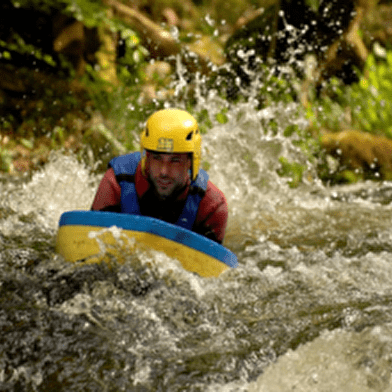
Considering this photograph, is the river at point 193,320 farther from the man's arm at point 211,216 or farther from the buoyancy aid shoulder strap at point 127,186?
the buoyancy aid shoulder strap at point 127,186

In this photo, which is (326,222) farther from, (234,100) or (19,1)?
(19,1)

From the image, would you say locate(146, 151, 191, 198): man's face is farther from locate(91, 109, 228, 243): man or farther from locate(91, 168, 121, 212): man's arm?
locate(91, 168, 121, 212): man's arm

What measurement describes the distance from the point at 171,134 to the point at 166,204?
46 centimetres

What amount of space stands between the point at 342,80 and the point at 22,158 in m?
4.85

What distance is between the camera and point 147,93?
7.16 m

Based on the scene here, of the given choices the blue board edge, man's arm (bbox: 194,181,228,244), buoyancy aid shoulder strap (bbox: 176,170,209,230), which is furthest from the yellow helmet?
the blue board edge

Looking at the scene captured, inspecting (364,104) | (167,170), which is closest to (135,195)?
(167,170)

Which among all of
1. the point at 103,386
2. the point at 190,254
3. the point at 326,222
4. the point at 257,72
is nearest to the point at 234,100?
the point at 257,72

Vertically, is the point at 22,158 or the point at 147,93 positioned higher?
the point at 147,93

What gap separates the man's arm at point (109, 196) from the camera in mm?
3117

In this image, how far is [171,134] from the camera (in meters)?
2.90

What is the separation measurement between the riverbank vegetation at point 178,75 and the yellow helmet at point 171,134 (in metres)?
3.53

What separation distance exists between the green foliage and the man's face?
481 cm

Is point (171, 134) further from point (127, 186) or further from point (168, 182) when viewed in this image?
point (127, 186)
